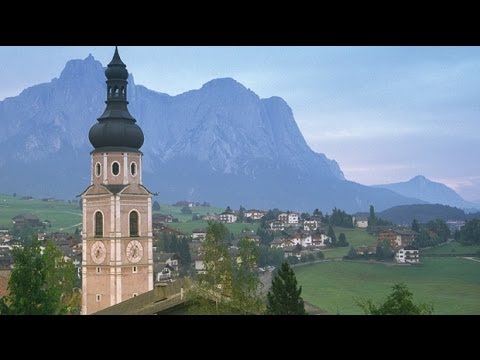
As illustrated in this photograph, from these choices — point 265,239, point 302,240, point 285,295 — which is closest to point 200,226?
point 265,239

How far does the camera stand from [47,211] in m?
105

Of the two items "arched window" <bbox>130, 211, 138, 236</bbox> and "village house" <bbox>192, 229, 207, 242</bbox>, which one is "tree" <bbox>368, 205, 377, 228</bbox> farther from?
"arched window" <bbox>130, 211, 138, 236</bbox>

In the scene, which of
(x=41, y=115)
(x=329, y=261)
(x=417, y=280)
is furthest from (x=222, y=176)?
(x=417, y=280)

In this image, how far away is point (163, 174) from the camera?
161m

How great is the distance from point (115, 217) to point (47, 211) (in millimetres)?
68149

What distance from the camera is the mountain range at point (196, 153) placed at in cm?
15250

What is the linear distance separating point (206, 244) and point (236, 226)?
7222 cm

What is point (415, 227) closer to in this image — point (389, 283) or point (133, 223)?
point (389, 283)

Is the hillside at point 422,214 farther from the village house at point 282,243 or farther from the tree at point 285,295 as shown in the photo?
the tree at point 285,295

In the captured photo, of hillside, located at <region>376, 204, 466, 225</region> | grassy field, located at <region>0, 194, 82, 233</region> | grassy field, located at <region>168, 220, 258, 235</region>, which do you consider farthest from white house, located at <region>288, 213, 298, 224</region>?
grassy field, located at <region>0, 194, 82, 233</region>

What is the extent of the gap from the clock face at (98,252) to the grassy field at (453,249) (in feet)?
115

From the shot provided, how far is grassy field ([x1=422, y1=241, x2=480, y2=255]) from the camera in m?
65.6

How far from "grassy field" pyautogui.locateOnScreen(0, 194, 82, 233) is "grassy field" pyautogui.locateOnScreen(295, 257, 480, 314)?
123 ft
